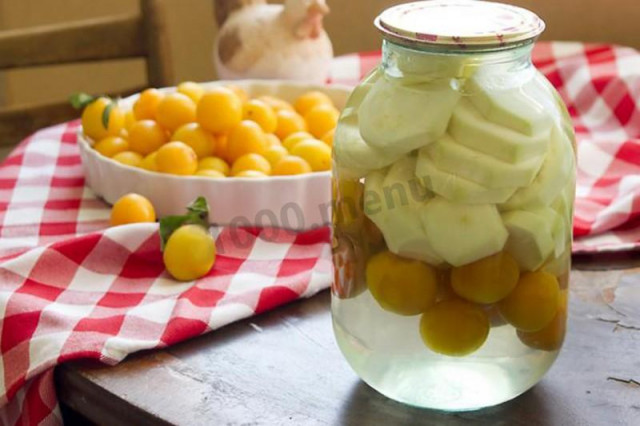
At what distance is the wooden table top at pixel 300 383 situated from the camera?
61 cm

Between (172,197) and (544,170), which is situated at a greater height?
(544,170)

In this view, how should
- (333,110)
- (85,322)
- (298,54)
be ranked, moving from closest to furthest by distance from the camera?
1. (85,322)
2. (333,110)
3. (298,54)

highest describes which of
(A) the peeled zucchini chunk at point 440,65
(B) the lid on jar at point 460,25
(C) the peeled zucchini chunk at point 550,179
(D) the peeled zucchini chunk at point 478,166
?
(B) the lid on jar at point 460,25

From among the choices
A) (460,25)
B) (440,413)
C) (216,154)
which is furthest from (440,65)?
(216,154)

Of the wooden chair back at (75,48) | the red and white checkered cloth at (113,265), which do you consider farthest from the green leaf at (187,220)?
the wooden chair back at (75,48)

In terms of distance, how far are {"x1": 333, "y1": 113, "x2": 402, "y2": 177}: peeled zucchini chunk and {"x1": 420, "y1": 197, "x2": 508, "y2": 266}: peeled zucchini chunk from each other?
38mm

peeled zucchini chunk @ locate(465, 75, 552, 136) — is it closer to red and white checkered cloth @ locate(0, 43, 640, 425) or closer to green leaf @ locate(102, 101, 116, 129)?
red and white checkered cloth @ locate(0, 43, 640, 425)

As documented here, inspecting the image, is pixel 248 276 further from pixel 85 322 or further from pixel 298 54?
pixel 298 54

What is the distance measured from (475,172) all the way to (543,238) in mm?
62

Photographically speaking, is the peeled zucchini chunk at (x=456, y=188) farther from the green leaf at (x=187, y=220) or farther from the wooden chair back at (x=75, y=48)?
the wooden chair back at (x=75, y=48)

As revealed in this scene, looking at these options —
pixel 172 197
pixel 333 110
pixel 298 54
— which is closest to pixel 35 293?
pixel 172 197

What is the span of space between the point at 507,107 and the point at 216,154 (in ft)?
1.48

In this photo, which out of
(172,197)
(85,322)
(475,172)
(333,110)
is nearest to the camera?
(475,172)

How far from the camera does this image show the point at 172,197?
0.91 m
